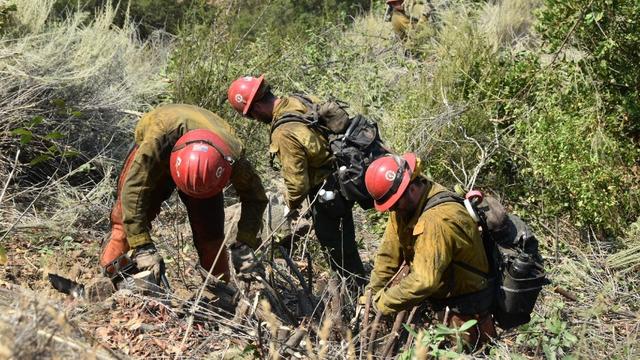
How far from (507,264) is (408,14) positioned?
7501 mm

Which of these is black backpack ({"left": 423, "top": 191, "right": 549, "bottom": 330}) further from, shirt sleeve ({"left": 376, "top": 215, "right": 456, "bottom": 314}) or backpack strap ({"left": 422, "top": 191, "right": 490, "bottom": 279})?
shirt sleeve ({"left": 376, "top": 215, "right": 456, "bottom": 314})

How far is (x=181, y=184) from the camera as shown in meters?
4.43

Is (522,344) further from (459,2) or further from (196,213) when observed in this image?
(459,2)

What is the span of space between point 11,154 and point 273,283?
3.13 m

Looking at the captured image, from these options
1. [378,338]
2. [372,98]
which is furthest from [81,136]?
[378,338]

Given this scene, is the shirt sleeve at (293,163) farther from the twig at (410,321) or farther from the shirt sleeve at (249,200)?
the twig at (410,321)

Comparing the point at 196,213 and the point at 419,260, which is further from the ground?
the point at 419,260

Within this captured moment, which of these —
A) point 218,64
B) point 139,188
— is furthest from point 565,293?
point 218,64

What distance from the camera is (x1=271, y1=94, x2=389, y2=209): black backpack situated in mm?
5289

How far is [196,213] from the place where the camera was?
5047 millimetres

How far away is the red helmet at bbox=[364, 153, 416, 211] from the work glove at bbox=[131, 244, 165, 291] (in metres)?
1.36

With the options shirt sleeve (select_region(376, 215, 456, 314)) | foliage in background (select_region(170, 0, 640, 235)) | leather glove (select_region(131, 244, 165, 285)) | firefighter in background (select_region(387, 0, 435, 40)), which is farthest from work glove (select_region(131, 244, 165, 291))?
firefighter in background (select_region(387, 0, 435, 40))

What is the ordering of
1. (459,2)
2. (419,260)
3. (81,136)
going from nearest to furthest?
(419,260), (81,136), (459,2)

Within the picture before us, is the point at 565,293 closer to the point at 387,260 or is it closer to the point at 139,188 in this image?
the point at 387,260
